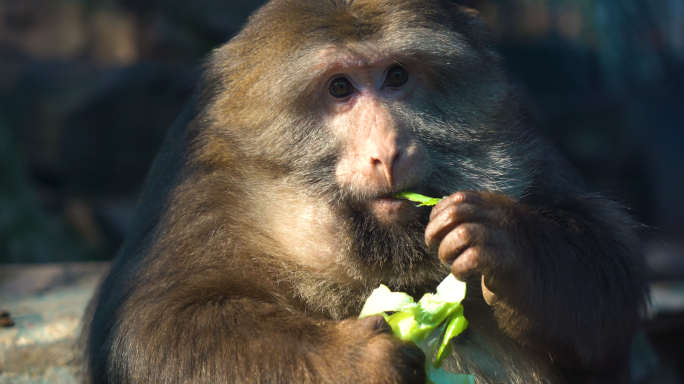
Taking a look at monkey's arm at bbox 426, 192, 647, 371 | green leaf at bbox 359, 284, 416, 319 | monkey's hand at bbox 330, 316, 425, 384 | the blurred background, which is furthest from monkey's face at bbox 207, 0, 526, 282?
the blurred background

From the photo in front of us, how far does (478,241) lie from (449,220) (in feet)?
0.45

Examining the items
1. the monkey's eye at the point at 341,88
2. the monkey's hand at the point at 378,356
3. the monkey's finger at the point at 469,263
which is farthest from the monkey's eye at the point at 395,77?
the monkey's hand at the point at 378,356

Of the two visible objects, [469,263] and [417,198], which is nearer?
[469,263]

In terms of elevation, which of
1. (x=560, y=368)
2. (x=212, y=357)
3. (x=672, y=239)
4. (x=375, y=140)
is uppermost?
(x=375, y=140)

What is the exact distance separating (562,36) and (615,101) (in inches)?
55.4

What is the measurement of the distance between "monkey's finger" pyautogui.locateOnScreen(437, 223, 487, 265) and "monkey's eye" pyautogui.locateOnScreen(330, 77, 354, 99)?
2.68ft

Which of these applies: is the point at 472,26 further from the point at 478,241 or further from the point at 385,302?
the point at 385,302

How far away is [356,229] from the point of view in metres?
3.02

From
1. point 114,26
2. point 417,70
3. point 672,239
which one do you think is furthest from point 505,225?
point 114,26

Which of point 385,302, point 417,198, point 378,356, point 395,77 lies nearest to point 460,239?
point 417,198

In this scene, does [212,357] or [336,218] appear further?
[336,218]

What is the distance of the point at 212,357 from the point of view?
272cm

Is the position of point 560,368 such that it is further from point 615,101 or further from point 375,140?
point 615,101

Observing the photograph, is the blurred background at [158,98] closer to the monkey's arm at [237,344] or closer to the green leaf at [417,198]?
the green leaf at [417,198]
